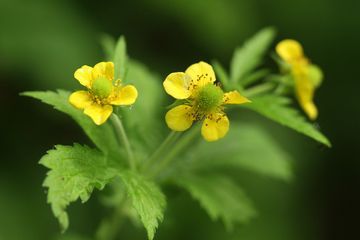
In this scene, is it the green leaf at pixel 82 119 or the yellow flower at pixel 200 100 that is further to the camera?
the green leaf at pixel 82 119

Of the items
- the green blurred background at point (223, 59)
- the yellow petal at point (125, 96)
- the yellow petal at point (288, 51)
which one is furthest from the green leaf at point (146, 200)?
the green blurred background at point (223, 59)

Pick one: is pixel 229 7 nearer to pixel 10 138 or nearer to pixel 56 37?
pixel 56 37

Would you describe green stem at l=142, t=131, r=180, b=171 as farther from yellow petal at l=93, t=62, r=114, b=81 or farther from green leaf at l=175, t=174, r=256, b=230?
yellow petal at l=93, t=62, r=114, b=81

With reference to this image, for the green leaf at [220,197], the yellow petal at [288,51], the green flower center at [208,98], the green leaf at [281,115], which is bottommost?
the green leaf at [220,197]

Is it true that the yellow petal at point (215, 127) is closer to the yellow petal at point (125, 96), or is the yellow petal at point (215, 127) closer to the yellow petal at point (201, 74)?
the yellow petal at point (201, 74)

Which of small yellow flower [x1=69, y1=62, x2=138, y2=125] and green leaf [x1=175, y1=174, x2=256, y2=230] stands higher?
small yellow flower [x1=69, y1=62, x2=138, y2=125]

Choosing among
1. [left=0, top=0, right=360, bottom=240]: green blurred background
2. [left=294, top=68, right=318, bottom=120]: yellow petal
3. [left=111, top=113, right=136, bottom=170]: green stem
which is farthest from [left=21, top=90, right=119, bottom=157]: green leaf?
[left=0, top=0, right=360, bottom=240]: green blurred background
